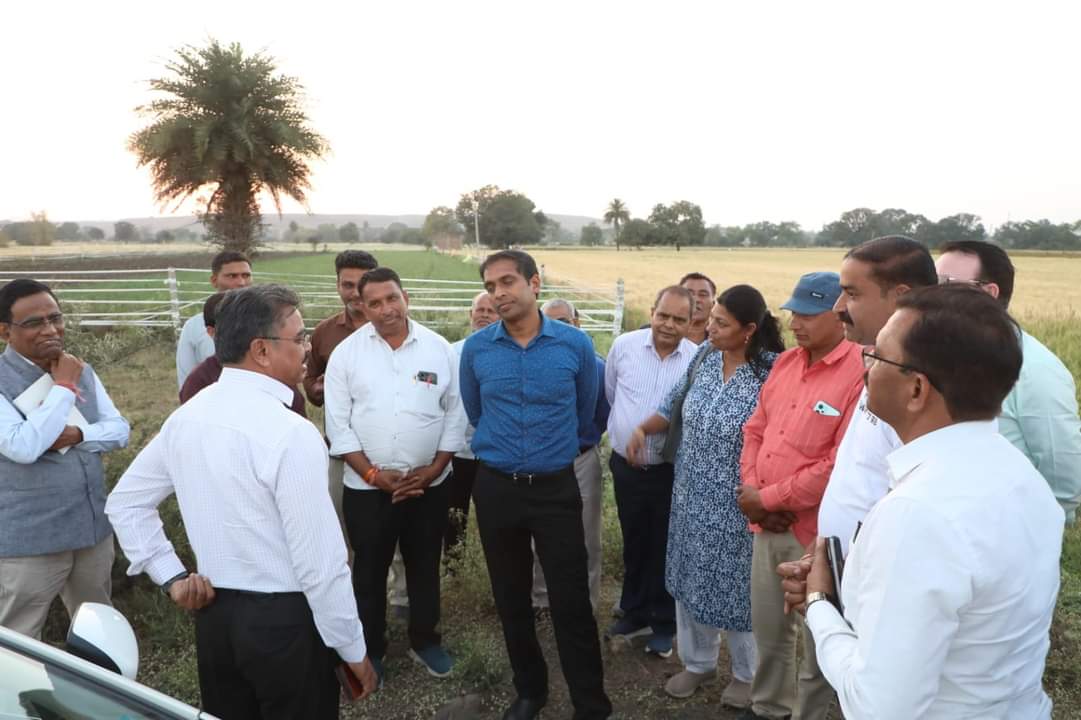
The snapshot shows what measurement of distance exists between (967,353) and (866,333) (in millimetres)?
989

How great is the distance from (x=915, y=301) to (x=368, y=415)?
260cm

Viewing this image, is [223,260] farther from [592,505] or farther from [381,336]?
[592,505]

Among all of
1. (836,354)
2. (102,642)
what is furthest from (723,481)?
(102,642)

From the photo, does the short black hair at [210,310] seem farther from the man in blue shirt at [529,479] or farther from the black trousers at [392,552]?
the man in blue shirt at [529,479]

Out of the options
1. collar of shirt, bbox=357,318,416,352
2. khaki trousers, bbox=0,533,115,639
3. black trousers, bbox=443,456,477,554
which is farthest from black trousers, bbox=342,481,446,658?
khaki trousers, bbox=0,533,115,639

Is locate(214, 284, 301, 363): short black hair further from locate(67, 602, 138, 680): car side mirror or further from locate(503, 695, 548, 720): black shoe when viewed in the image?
locate(503, 695, 548, 720): black shoe

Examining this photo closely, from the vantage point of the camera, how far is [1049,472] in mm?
2371

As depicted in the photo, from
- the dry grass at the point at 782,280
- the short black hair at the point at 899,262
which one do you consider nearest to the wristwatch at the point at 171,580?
the short black hair at the point at 899,262

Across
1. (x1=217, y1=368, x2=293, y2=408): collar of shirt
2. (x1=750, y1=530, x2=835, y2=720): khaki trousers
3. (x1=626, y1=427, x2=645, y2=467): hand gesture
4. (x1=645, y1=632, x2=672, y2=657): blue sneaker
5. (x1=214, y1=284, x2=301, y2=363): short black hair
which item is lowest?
(x1=645, y1=632, x2=672, y2=657): blue sneaker

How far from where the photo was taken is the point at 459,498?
4297mm

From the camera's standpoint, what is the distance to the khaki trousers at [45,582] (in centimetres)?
288

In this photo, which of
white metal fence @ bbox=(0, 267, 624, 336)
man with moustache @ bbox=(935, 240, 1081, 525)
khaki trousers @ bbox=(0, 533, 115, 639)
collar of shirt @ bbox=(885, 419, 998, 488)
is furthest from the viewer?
white metal fence @ bbox=(0, 267, 624, 336)

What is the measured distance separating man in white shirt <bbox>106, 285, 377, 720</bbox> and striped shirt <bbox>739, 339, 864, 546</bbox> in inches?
62.1

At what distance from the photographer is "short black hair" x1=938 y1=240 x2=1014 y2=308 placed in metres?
2.76
